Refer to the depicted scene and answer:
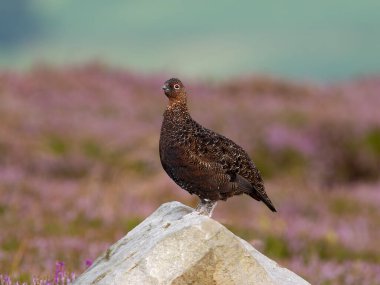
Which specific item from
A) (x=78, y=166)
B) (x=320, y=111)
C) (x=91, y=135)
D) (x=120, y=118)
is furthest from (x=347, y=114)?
(x=78, y=166)

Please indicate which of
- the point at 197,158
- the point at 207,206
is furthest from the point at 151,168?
the point at 197,158

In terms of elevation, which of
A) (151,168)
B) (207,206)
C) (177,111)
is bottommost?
(207,206)

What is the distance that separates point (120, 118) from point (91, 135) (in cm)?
308

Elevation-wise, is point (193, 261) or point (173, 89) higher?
point (173, 89)

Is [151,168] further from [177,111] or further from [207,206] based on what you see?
[177,111]

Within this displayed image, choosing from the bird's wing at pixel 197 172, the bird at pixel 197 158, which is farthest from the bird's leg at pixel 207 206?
the bird's wing at pixel 197 172

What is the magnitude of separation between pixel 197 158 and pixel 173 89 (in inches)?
20.7

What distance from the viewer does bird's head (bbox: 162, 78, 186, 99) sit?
5.66 m

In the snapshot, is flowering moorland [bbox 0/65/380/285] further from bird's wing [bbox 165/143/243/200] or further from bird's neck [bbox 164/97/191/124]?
bird's neck [bbox 164/97/191/124]

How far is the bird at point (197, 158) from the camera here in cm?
545

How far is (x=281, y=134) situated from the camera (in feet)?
64.5

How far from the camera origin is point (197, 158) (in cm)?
548

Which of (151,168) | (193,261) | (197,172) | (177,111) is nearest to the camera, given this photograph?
(193,261)

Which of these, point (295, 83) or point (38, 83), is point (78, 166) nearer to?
point (38, 83)
